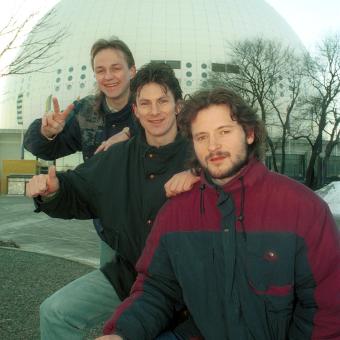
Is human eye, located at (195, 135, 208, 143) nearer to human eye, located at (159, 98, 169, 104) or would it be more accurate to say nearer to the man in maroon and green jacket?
the man in maroon and green jacket

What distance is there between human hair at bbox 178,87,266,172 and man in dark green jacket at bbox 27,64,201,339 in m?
0.33

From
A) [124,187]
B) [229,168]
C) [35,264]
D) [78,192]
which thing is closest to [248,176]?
[229,168]

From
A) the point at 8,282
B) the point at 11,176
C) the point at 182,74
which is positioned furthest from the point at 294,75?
the point at 8,282

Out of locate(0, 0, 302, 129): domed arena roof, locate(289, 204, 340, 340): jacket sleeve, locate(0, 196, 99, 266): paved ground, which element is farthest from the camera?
locate(0, 0, 302, 129): domed arena roof

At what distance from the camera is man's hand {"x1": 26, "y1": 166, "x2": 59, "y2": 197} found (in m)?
2.77

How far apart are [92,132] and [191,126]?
1.21 meters

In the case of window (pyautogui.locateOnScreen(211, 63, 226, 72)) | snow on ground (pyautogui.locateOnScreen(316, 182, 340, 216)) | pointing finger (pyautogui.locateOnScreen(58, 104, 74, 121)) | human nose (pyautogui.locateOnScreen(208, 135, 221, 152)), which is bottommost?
snow on ground (pyautogui.locateOnScreen(316, 182, 340, 216))

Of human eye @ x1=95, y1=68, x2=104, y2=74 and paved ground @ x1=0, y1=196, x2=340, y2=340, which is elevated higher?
human eye @ x1=95, y1=68, x2=104, y2=74

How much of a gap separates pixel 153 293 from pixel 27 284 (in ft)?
12.7

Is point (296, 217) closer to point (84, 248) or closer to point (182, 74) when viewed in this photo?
point (84, 248)

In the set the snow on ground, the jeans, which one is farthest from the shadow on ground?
the snow on ground

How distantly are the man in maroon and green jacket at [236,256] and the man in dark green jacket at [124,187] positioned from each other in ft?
1.27

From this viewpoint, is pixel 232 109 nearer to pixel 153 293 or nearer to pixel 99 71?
pixel 153 293

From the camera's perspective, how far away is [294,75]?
114 ft
